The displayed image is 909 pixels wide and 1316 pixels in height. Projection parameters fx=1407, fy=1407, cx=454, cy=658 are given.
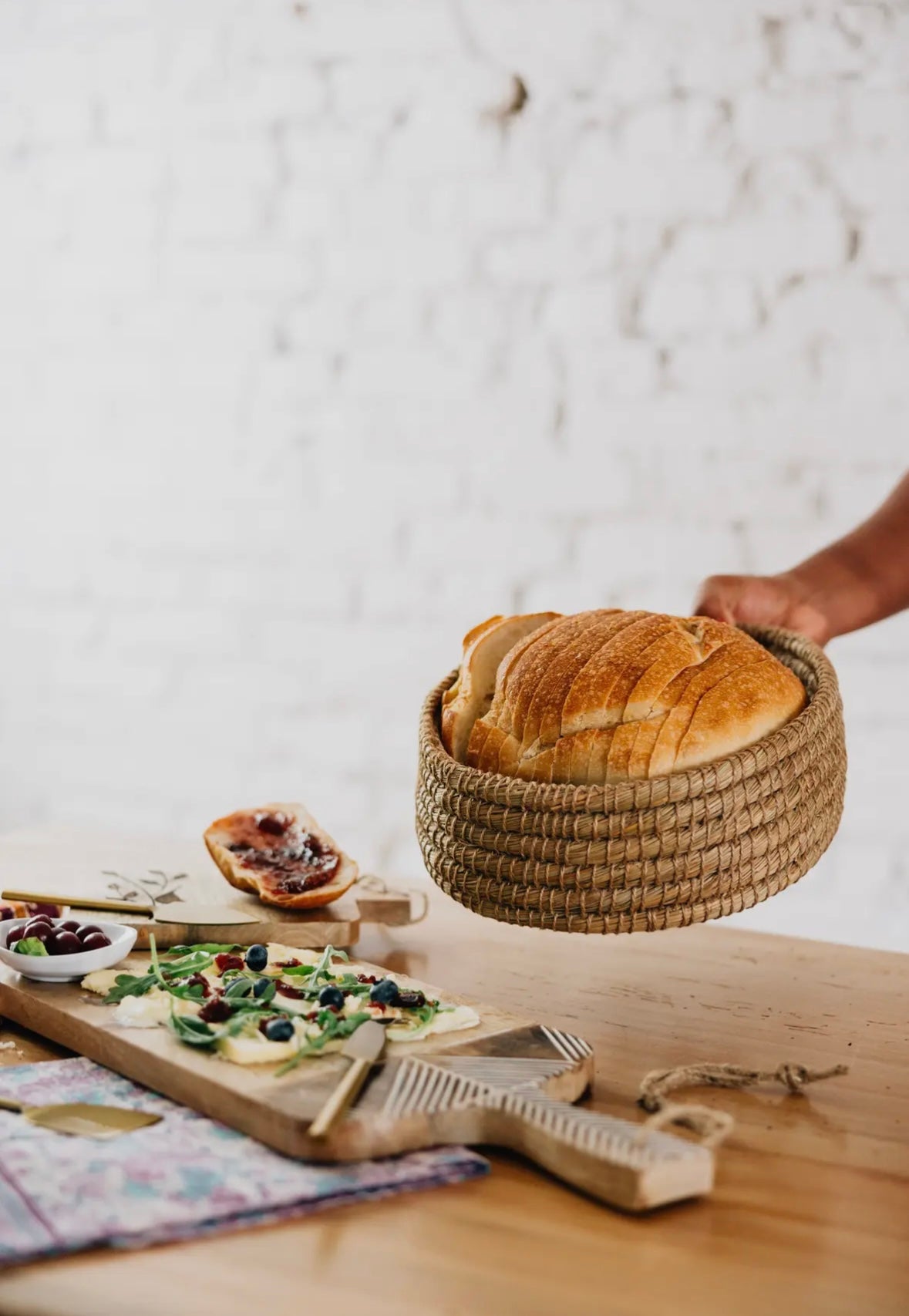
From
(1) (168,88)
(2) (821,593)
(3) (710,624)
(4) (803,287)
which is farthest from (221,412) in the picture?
(3) (710,624)

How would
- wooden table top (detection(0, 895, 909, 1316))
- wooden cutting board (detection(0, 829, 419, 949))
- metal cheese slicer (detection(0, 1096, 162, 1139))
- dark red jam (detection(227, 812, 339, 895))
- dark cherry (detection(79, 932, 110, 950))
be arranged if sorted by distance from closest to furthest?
1. wooden table top (detection(0, 895, 909, 1316))
2. metal cheese slicer (detection(0, 1096, 162, 1139))
3. dark cherry (detection(79, 932, 110, 950))
4. wooden cutting board (detection(0, 829, 419, 949))
5. dark red jam (detection(227, 812, 339, 895))

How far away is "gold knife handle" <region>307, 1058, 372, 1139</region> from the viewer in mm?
1118

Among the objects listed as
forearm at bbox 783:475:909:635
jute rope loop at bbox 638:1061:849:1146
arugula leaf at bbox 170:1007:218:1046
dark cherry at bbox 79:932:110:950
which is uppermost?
forearm at bbox 783:475:909:635

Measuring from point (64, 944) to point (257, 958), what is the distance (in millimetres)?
216

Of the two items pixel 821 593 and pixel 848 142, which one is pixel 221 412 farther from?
pixel 821 593

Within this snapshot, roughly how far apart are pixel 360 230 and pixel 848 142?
1098 mm

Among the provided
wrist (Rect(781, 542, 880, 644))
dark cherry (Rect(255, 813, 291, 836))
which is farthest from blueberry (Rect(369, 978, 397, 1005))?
wrist (Rect(781, 542, 880, 644))

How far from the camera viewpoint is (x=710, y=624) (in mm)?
1557

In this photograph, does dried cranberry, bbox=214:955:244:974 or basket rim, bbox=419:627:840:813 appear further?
dried cranberry, bbox=214:955:244:974

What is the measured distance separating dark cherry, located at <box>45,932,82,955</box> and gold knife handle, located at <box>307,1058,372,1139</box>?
16.4 inches

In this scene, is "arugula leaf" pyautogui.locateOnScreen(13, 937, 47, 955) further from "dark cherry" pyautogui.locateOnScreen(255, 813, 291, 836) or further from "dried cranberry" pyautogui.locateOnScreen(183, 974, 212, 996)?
"dark cherry" pyautogui.locateOnScreen(255, 813, 291, 836)

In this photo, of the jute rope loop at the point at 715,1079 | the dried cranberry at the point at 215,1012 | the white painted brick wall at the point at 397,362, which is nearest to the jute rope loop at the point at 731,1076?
the jute rope loop at the point at 715,1079

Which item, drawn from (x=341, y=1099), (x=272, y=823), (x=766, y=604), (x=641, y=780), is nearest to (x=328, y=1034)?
(x=341, y=1099)

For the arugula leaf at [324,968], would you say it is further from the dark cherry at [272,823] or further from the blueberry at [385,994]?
the dark cherry at [272,823]
